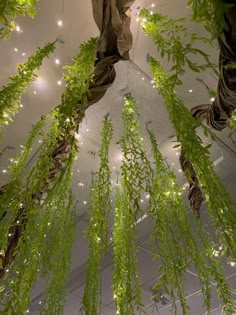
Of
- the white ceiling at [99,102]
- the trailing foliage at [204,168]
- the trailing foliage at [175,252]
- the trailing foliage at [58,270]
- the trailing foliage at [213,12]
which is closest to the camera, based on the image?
the trailing foliage at [213,12]

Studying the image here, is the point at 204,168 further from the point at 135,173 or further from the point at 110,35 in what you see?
the point at 110,35

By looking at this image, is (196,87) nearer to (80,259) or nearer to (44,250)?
(44,250)

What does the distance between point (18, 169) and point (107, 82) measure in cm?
75

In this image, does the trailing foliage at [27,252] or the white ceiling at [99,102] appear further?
the white ceiling at [99,102]

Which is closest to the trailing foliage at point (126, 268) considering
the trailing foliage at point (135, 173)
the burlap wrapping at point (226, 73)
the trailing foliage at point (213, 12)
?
the trailing foliage at point (135, 173)

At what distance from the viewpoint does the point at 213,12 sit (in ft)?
2.40

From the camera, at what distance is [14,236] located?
184 cm

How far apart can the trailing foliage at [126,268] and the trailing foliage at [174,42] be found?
74 centimetres

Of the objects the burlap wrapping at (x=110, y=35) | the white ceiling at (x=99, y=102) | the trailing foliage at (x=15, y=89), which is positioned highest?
the white ceiling at (x=99, y=102)

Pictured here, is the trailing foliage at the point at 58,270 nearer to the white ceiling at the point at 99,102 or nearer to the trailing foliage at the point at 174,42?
the white ceiling at the point at 99,102

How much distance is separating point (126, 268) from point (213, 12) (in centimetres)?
139

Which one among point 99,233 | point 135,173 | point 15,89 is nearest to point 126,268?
point 99,233

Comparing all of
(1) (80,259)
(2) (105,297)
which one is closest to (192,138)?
(1) (80,259)

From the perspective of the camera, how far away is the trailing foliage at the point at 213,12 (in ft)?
2.29
